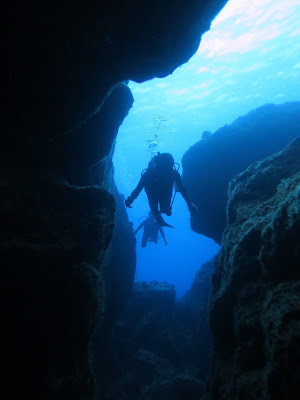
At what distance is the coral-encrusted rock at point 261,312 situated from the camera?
8.30 feet

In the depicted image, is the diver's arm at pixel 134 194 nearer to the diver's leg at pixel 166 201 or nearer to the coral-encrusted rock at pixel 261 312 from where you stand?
the diver's leg at pixel 166 201

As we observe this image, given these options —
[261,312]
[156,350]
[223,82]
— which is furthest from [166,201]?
[223,82]

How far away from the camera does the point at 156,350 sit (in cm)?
1085

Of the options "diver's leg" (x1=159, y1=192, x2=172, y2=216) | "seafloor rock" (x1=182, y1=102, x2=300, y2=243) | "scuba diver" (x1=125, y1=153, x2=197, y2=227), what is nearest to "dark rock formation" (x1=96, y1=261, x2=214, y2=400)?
"seafloor rock" (x1=182, y1=102, x2=300, y2=243)

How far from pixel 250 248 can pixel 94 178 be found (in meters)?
4.83

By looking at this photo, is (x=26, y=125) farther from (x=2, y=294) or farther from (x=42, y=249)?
(x=2, y=294)

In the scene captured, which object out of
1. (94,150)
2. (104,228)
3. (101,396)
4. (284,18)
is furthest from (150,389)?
(284,18)

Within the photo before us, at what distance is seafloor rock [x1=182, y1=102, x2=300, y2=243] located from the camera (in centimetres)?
1217

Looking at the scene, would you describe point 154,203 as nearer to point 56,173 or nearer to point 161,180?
point 161,180

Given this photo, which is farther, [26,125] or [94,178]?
[94,178]

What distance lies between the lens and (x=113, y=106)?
22.7 feet

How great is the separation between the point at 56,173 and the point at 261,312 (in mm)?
4580

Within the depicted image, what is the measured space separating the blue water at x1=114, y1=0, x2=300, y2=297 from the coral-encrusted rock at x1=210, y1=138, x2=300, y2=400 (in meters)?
17.4

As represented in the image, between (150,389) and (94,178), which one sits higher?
(94,178)
